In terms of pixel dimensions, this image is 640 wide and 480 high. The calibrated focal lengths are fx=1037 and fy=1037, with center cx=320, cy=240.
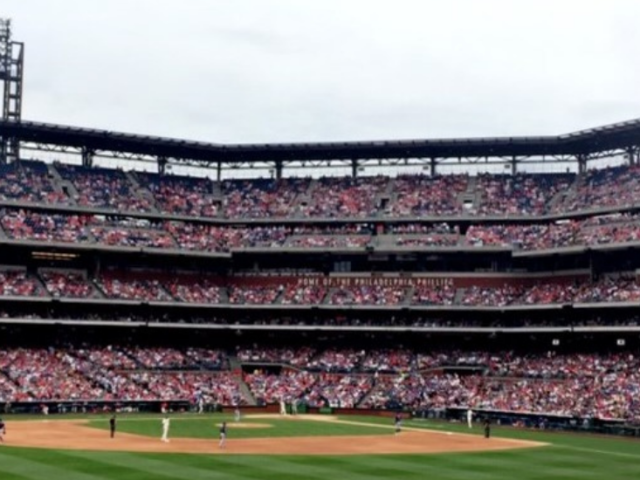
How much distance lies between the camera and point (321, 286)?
9950 centimetres

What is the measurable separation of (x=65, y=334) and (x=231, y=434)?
104ft

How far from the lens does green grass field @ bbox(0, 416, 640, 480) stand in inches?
1832

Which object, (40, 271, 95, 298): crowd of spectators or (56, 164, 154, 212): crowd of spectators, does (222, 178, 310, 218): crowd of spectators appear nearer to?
(56, 164, 154, 212): crowd of spectators

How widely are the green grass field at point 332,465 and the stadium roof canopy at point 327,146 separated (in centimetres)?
4207

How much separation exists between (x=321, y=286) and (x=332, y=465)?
48803 millimetres

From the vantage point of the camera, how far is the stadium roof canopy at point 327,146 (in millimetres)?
96625

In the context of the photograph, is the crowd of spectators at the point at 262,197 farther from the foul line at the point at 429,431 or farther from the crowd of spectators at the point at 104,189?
the foul line at the point at 429,431

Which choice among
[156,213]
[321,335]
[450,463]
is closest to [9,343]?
[156,213]

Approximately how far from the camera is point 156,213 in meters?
101

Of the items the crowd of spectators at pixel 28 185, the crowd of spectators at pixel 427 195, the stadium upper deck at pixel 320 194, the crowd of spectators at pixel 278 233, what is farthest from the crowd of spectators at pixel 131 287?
the crowd of spectators at pixel 427 195

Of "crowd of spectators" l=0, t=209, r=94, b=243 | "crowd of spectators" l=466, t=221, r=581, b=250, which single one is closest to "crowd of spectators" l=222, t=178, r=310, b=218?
"crowd of spectators" l=0, t=209, r=94, b=243

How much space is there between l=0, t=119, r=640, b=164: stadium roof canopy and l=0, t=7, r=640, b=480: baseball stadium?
1.05 ft

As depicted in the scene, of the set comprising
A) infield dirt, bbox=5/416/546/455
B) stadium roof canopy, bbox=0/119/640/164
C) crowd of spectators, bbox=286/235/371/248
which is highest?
stadium roof canopy, bbox=0/119/640/164

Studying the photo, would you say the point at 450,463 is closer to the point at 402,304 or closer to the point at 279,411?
the point at 279,411
